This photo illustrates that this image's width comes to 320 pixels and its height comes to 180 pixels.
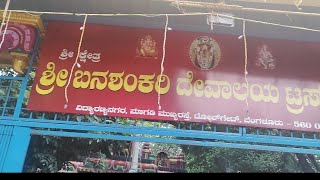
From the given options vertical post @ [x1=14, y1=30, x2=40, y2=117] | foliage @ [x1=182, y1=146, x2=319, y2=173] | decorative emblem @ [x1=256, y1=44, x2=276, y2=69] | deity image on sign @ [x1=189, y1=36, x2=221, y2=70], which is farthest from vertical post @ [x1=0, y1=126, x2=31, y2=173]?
foliage @ [x1=182, y1=146, x2=319, y2=173]

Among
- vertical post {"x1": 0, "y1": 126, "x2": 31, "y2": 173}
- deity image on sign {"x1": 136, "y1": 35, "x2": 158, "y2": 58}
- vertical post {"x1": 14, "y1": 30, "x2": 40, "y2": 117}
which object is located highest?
deity image on sign {"x1": 136, "y1": 35, "x2": 158, "y2": 58}

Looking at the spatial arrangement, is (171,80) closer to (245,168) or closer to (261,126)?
(261,126)

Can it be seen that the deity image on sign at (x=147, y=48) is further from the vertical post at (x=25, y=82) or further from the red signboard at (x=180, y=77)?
the vertical post at (x=25, y=82)

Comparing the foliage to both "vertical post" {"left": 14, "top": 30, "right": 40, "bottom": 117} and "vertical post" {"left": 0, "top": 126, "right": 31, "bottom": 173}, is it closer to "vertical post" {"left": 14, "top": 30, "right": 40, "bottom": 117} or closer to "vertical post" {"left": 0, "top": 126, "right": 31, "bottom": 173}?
"vertical post" {"left": 14, "top": 30, "right": 40, "bottom": 117}

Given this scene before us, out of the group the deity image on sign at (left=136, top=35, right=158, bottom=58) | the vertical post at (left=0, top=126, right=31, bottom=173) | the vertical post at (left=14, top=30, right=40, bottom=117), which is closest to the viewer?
the vertical post at (left=0, top=126, right=31, bottom=173)

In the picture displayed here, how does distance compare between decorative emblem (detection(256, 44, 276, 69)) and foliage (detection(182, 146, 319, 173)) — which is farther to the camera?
foliage (detection(182, 146, 319, 173))

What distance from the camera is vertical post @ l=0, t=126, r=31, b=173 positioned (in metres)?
3.84

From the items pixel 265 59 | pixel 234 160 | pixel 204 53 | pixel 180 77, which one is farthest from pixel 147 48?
pixel 234 160

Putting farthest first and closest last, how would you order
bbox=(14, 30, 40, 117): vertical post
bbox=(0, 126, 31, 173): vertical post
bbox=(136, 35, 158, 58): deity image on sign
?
bbox=(136, 35, 158, 58): deity image on sign, bbox=(14, 30, 40, 117): vertical post, bbox=(0, 126, 31, 173): vertical post

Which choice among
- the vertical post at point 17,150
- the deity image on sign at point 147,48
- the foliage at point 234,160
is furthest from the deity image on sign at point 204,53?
the foliage at point 234,160

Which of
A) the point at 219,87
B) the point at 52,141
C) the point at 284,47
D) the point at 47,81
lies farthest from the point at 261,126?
the point at 52,141

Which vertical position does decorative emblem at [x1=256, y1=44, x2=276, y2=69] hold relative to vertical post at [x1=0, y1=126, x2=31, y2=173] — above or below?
above

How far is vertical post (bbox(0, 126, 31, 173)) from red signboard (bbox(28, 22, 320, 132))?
12.2 inches

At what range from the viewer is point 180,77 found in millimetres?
4426
